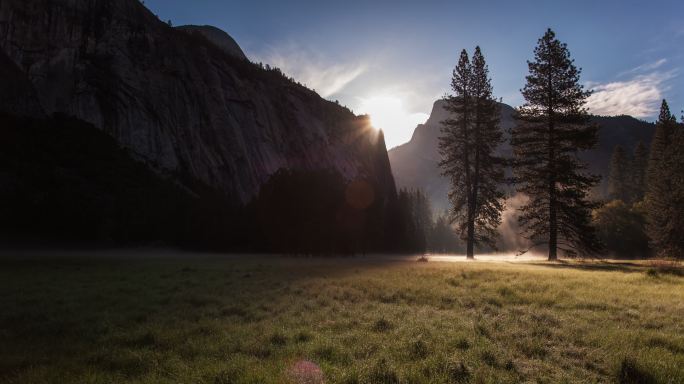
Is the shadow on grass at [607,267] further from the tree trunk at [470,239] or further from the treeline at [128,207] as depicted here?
the treeline at [128,207]

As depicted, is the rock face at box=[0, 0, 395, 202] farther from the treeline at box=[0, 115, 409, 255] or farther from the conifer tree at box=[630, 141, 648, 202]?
the conifer tree at box=[630, 141, 648, 202]

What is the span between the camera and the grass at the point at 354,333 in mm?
4895

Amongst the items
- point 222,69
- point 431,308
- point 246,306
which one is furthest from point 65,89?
point 431,308

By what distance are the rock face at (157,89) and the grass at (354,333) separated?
4744 centimetres

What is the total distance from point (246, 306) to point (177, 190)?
44907mm

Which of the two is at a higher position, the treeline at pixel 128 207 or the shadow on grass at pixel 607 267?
the treeline at pixel 128 207

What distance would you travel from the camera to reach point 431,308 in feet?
29.7

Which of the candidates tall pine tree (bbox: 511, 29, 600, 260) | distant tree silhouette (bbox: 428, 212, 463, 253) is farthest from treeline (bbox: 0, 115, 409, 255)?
distant tree silhouette (bbox: 428, 212, 463, 253)

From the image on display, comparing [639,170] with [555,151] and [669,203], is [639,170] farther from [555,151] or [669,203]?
[555,151]

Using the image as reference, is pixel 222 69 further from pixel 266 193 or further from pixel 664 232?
pixel 664 232

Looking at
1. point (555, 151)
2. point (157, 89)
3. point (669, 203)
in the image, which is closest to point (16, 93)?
point (157, 89)

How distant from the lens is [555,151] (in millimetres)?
28625

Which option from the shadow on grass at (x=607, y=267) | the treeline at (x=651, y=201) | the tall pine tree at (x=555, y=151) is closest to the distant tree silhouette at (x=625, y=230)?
the treeline at (x=651, y=201)

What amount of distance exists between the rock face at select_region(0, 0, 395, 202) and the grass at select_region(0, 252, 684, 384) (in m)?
47.4
